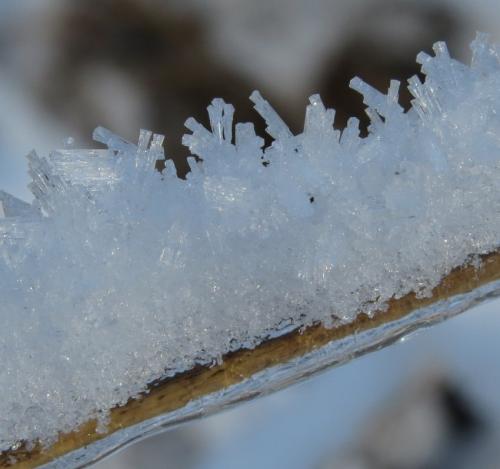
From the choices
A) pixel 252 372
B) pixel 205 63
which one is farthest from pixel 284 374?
pixel 205 63

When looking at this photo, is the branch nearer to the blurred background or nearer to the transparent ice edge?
the transparent ice edge

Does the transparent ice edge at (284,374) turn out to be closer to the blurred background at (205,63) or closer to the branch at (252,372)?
the branch at (252,372)

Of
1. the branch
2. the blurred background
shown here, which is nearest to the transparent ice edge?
the branch

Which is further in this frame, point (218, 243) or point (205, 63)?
point (205, 63)

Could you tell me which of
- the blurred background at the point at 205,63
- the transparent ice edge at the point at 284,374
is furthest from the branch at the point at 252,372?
the blurred background at the point at 205,63

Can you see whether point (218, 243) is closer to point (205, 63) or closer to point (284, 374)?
point (284, 374)

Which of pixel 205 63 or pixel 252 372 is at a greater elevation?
pixel 205 63
